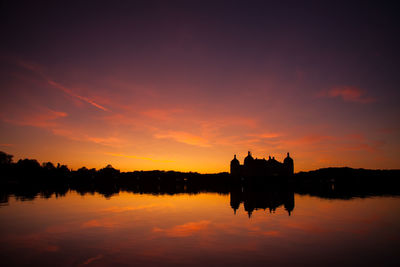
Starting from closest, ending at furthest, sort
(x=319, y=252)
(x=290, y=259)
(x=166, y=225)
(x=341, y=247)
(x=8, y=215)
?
(x=290, y=259) → (x=319, y=252) → (x=341, y=247) → (x=166, y=225) → (x=8, y=215)

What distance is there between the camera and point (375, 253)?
19.5 meters

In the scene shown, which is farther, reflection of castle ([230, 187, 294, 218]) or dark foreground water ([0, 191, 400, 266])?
reflection of castle ([230, 187, 294, 218])

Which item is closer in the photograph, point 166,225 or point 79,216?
point 166,225

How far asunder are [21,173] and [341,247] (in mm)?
187619

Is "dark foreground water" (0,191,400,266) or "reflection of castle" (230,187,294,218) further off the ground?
"reflection of castle" (230,187,294,218)

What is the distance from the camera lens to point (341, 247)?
20.8 meters

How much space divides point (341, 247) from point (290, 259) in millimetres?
5696

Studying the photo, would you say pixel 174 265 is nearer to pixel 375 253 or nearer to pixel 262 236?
pixel 262 236

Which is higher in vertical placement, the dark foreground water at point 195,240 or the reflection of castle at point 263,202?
the reflection of castle at point 263,202

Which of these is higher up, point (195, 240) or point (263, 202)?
point (263, 202)

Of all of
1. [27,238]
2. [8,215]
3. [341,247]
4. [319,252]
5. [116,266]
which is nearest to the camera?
[116,266]

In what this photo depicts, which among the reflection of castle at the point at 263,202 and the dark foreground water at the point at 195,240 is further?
the reflection of castle at the point at 263,202

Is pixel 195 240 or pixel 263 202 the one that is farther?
pixel 263 202

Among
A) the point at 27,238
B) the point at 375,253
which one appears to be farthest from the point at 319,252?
the point at 27,238
